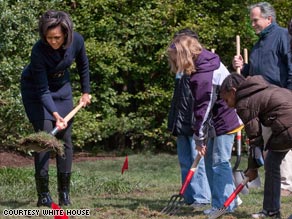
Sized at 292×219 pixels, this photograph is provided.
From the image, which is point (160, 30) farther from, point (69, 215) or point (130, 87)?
point (69, 215)

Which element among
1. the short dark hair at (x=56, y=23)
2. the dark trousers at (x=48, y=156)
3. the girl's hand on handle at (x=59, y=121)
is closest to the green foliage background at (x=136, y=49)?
the dark trousers at (x=48, y=156)

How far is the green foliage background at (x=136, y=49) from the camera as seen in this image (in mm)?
12852

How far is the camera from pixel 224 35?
13195mm

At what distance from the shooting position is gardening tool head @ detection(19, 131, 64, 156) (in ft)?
22.1

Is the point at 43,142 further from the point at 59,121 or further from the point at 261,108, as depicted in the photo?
the point at 261,108

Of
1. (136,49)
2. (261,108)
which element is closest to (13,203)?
(261,108)

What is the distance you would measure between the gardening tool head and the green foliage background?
5.51 meters

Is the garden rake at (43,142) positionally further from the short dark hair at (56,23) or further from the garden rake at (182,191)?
the garden rake at (182,191)

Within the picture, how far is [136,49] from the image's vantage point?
43.4 feet

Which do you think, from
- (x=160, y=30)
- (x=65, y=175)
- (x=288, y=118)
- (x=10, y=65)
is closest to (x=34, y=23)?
(x=10, y=65)

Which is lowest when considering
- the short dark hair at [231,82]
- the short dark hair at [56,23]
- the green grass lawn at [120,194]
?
the green grass lawn at [120,194]

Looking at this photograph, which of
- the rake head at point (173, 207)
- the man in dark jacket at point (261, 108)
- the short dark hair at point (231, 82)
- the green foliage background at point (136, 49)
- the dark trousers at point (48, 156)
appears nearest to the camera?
the man in dark jacket at point (261, 108)

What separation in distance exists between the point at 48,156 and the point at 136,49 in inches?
249

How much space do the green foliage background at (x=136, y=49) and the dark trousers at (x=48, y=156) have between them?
518cm
